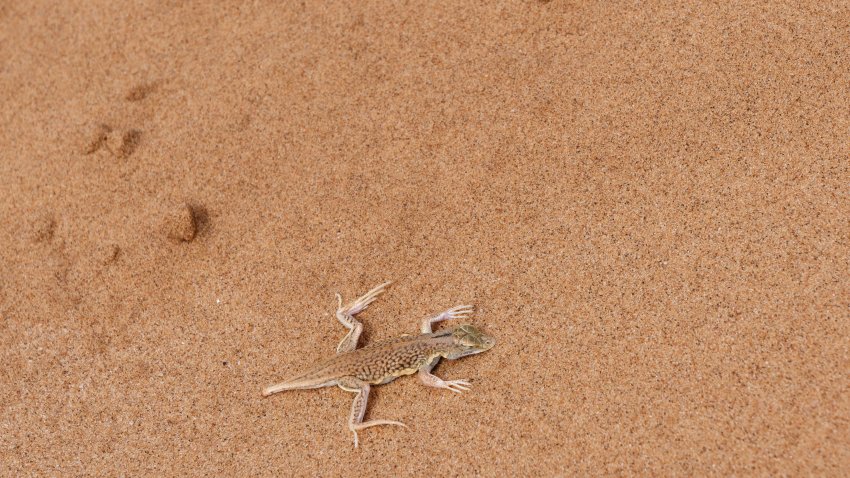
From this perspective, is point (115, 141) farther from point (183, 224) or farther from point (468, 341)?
point (468, 341)

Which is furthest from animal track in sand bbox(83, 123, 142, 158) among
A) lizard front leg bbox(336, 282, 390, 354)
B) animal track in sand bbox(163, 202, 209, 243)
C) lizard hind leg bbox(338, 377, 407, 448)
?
lizard hind leg bbox(338, 377, 407, 448)

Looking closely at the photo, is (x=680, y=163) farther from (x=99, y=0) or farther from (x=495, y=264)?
(x=99, y=0)

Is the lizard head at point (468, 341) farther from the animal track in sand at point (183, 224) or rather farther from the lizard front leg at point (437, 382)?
the animal track in sand at point (183, 224)

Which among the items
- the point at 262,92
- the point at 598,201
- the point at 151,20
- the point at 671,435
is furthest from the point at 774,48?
the point at 151,20

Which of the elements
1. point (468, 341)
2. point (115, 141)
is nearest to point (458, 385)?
point (468, 341)

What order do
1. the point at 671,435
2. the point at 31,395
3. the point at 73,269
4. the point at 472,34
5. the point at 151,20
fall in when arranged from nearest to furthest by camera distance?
the point at 671,435 < the point at 31,395 < the point at 73,269 < the point at 472,34 < the point at 151,20

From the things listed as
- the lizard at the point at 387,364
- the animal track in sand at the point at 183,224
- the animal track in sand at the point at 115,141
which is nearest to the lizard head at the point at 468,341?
the lizard at the point at 387,364

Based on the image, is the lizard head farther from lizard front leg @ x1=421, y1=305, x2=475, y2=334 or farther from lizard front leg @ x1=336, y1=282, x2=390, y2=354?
lizard front leg @ x1=336, y1=282, x2=390, y2=354
